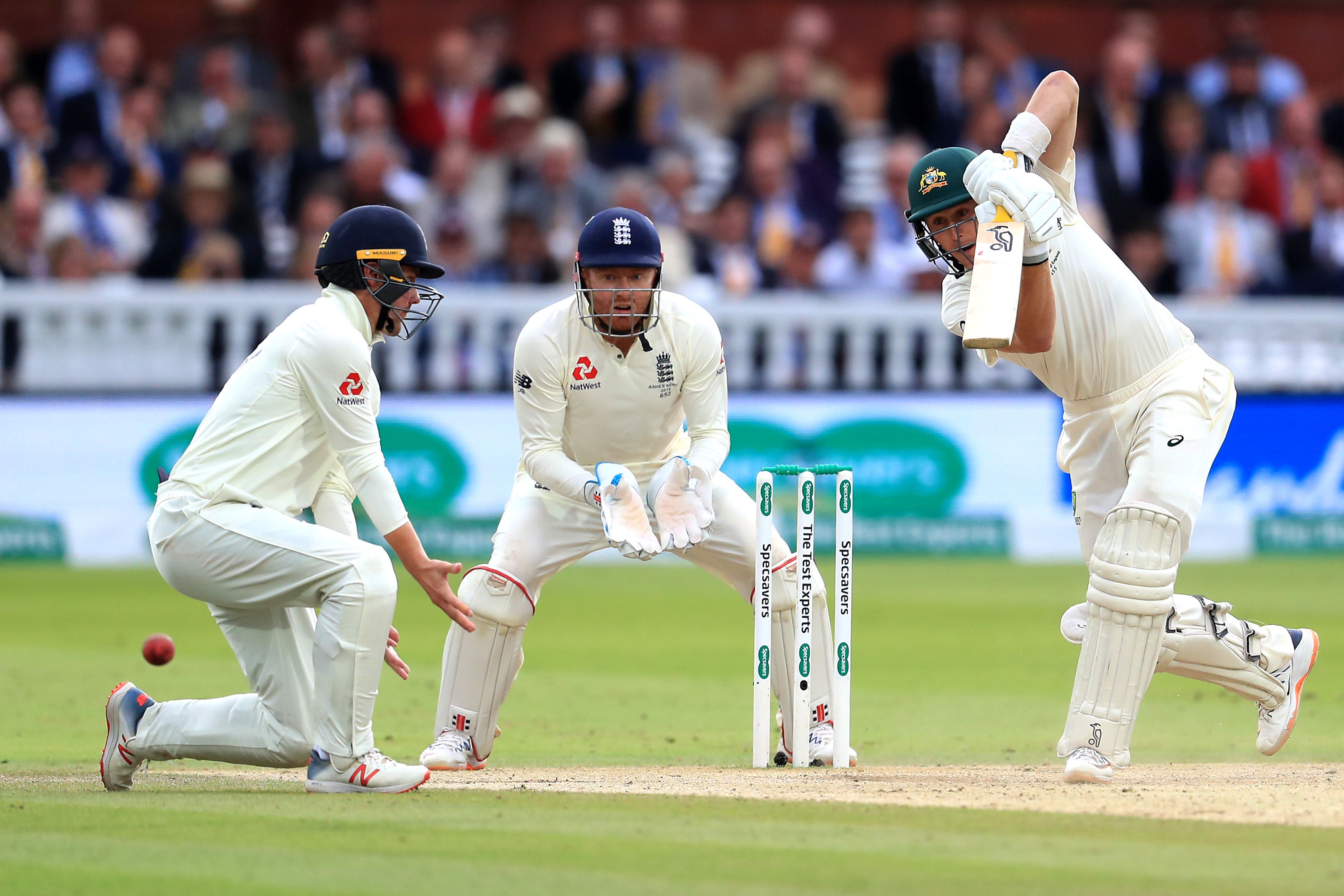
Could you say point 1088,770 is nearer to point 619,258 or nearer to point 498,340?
point 619,258

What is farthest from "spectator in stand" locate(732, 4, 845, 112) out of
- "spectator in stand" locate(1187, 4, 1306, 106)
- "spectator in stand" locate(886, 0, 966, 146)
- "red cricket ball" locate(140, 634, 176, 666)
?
"red cricket ball" locate(140, 634, 176, 666)

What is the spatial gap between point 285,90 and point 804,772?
9.82 metres

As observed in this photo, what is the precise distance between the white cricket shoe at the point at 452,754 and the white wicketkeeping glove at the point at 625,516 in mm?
853

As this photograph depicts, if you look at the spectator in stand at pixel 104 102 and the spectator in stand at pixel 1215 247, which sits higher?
the spectator in stand at pixel 104 102

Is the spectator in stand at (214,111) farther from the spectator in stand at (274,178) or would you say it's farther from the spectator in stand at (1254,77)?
the spectator in stand at (1254,77)

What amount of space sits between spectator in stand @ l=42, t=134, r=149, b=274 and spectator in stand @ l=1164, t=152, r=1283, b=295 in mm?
7539

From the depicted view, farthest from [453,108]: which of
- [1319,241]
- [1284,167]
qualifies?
[1319,241]

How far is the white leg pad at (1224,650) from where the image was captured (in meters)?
5.93

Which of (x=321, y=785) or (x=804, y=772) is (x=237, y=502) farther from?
(x=804, y=772)

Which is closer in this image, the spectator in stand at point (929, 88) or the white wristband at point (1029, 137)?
the white wristband at point (1029, 137)

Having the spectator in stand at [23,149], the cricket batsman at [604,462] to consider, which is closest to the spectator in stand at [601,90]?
the spectator in stand at [23,149]

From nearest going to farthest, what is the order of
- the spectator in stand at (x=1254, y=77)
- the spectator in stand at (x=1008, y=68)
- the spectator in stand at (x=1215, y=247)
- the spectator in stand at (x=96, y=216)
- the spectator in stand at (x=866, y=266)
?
the spectator in stand at (x=96, y=216), the spectator in stand at (x=866, y=266), the spectator in stand at (x=1215, y=247), the spectator in stand at (x=1008, y=68), the spectator in stand at (x=1254, y=77)

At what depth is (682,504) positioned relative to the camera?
611cm

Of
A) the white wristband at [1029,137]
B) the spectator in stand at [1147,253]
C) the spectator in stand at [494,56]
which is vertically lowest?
the spectator in stand at [1147,253]
